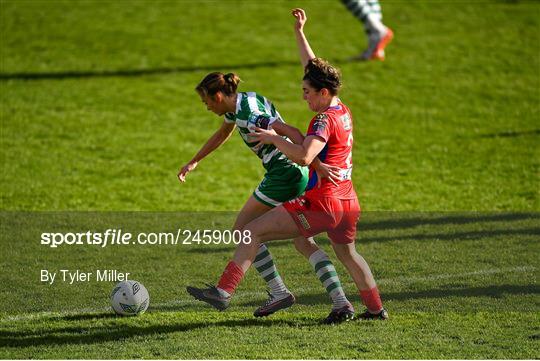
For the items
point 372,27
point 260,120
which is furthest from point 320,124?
point 372,27

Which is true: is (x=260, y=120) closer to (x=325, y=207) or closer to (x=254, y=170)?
(x=325, y=207)

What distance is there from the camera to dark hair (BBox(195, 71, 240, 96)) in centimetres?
793

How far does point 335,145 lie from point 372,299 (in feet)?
4.10

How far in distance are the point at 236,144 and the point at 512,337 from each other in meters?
9.23

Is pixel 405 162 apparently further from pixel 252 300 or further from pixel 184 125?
pixel 252 300

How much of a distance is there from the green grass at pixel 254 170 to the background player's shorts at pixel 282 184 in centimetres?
96

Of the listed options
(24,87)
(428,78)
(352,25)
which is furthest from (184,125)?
(352,25)

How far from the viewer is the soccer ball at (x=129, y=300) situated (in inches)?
318

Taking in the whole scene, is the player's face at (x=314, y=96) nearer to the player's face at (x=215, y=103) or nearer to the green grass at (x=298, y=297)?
the player's face at (x=215, y=103)

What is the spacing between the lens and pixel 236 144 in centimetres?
1616

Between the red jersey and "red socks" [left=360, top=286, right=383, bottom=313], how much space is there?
0.75 m

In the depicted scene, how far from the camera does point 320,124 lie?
24.4ft

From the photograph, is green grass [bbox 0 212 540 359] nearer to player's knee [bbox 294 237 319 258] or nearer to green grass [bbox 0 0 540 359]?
green grass [bbox 0 0 540 359]

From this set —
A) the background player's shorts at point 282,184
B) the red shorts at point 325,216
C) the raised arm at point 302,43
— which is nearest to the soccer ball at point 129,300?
the background player's shorts at point 282,184
